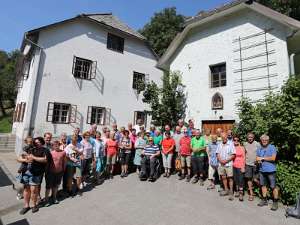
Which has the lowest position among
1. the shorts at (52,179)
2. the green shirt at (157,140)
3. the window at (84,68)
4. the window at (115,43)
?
the shorts at (52,179)

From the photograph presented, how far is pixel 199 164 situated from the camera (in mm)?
7484

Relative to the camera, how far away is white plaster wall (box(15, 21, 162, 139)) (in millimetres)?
13055

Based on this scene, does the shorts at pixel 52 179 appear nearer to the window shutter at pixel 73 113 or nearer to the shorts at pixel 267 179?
the shorts at pixel 267 179

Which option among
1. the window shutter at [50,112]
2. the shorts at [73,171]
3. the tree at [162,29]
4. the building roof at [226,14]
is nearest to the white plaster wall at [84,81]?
the window shutter at [50,112]

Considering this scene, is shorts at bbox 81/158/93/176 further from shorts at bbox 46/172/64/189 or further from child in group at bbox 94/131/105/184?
shorts at bbox 46/172/64/189

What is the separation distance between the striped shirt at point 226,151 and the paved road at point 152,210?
1.13 m

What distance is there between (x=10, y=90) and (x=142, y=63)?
22.5 meters

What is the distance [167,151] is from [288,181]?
3.71 metres

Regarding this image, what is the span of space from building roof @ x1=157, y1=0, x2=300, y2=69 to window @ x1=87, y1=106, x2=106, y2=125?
513 cm

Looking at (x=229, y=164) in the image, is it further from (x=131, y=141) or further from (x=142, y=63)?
(x=142, y=63)

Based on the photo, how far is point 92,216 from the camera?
5.12 meters

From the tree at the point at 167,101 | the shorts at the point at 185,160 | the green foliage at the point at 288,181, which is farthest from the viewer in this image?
the tree at the point at 167,101

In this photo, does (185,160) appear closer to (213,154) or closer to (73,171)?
(213,154)

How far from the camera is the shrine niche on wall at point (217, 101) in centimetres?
1012
